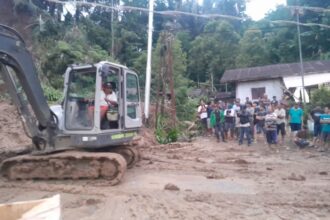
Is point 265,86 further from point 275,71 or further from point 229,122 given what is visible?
point 229,122

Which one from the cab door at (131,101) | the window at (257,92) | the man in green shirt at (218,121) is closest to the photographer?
the cab door at (131,101)

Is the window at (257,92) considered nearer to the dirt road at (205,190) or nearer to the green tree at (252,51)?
the green tree at (252,51)

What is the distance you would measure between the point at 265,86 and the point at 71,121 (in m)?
21.3

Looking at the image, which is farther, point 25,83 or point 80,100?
point 80,100

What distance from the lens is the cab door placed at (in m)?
9.48

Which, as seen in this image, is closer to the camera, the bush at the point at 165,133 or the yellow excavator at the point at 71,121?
the yellow excavator at the point at 71,121

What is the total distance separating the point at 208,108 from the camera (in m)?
17.7

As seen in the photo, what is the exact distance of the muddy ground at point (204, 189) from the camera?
6.34 meters

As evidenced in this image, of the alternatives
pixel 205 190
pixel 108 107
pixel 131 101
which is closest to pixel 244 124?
pixel 131 101

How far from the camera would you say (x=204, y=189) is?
809cm

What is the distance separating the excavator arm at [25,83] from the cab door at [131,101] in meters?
1.64

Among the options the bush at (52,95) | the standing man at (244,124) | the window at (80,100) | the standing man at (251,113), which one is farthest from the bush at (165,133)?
the window at (80,100)

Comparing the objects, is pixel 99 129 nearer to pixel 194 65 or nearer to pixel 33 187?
Answer: pixel 33 187

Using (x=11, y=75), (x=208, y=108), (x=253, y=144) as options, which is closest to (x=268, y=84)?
(x=208, y=108)
